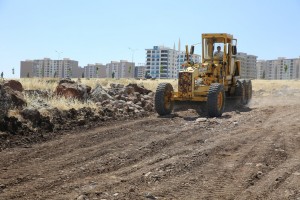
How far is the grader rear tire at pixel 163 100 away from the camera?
13852 millimetres

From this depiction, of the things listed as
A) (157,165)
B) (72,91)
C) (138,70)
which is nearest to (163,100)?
(72,91)

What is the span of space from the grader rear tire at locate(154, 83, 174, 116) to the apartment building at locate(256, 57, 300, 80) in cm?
17228

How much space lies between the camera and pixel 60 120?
1058cm

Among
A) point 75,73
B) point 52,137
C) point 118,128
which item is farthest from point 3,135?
point 75,73

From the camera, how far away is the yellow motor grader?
1385 cm

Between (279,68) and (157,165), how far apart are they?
620 ft

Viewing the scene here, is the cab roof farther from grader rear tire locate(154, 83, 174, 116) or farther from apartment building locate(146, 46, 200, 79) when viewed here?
apartment building locate(146, 46, 200, 79)

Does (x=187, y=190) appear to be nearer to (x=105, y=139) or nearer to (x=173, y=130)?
(x=105, y=139)

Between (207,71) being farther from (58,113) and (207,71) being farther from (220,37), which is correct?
(58,113)

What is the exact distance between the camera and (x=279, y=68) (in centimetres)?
18438

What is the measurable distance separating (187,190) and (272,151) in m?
3.16

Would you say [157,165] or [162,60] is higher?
[162,60]

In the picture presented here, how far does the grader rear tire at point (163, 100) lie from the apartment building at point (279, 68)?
172 metres

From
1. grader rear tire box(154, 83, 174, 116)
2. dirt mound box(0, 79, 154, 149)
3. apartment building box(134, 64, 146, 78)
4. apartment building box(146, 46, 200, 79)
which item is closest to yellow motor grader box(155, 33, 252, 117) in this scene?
grader rear tire box(154, 83, 174, 116)
